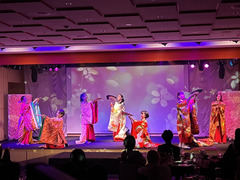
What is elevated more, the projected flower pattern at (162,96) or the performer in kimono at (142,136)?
the projected flower pattern at (162,96)

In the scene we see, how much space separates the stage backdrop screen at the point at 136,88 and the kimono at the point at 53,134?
109 inches

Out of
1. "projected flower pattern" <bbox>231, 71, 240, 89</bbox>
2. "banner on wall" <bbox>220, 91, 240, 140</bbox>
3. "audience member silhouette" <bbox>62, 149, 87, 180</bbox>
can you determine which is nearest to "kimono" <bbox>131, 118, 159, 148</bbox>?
"banner on wall" <bbox>220, 91, 240, 140</bbox>

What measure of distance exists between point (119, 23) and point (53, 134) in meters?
3.74

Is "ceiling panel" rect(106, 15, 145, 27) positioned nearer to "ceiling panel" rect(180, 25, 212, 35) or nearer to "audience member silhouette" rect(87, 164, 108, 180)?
"ceiling panel" rect(180, 25, 212, 35)

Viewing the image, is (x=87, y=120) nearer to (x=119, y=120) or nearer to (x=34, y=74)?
(x=119, y=120)

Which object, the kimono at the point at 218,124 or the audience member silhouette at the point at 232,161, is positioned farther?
the kimono at the point at 218,124

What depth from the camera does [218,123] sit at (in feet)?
32.8

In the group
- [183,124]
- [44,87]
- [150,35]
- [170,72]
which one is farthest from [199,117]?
[44,87]

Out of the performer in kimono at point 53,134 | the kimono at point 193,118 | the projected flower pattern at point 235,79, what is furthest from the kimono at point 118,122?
the projected flower pattern at point 235,79

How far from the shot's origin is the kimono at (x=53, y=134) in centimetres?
977

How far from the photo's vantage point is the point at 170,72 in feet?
40.2

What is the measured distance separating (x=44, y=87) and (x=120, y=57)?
295cm

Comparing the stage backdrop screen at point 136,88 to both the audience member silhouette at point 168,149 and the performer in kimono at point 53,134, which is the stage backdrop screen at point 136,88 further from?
the audience member silhouette at point 168,149

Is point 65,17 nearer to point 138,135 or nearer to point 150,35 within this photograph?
point 150,35
